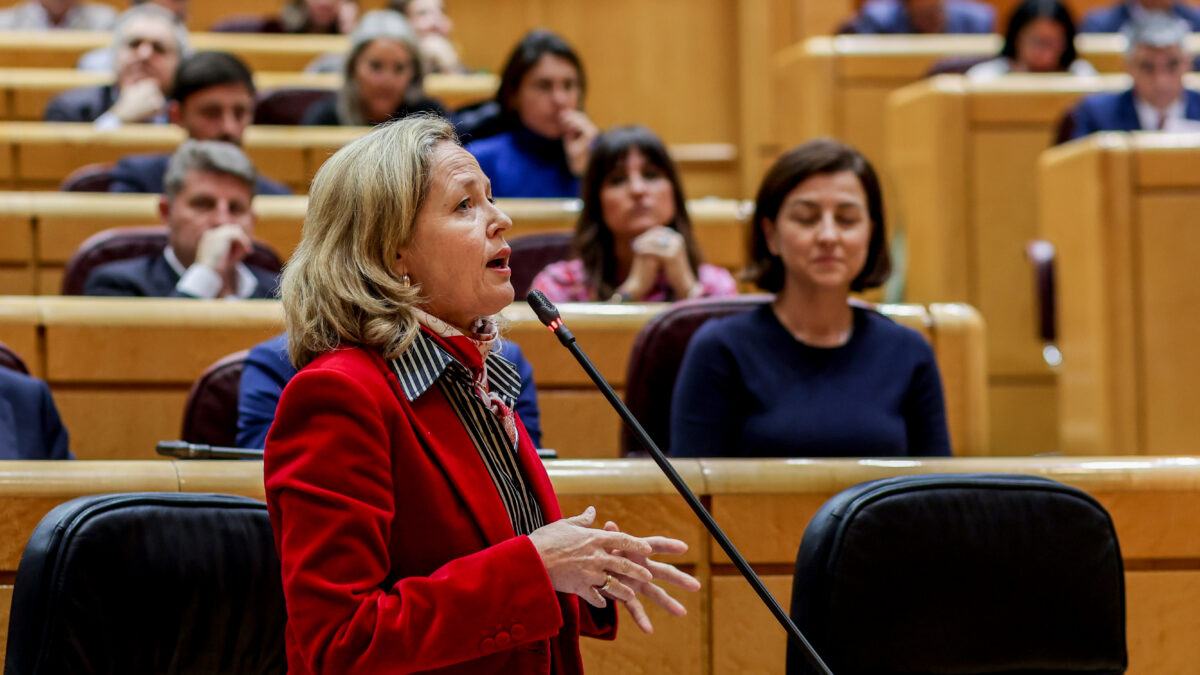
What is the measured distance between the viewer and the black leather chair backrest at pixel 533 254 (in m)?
1.85

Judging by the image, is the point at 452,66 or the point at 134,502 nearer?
the point at 134,502

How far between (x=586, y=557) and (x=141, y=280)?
1.22 m

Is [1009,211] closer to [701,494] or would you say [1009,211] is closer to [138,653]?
[701,494]

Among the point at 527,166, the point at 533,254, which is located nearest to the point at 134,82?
the point at 527,166

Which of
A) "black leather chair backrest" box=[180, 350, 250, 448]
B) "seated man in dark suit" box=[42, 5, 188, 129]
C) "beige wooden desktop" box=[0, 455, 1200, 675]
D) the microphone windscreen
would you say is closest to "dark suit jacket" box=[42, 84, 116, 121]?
"seated man in dark suit" box=[42, 5, 188, 129]

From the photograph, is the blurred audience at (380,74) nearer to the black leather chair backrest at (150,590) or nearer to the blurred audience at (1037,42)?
the blurred audience at (1037,42)

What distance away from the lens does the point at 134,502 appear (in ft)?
2.55

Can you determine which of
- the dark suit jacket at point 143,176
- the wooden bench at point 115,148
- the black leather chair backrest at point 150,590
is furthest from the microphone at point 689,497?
the wooden bench at point 115,148

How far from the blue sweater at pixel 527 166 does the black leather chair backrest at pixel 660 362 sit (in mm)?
807

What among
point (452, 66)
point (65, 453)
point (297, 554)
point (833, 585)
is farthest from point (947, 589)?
point (452, 66)

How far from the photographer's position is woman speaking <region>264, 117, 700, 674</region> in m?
0.64

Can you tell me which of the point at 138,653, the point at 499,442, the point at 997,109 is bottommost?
the point at 138,653

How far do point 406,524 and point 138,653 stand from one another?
19 cm

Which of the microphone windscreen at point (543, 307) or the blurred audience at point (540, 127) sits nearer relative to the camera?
the microphone windscreen at point (543, 307)
